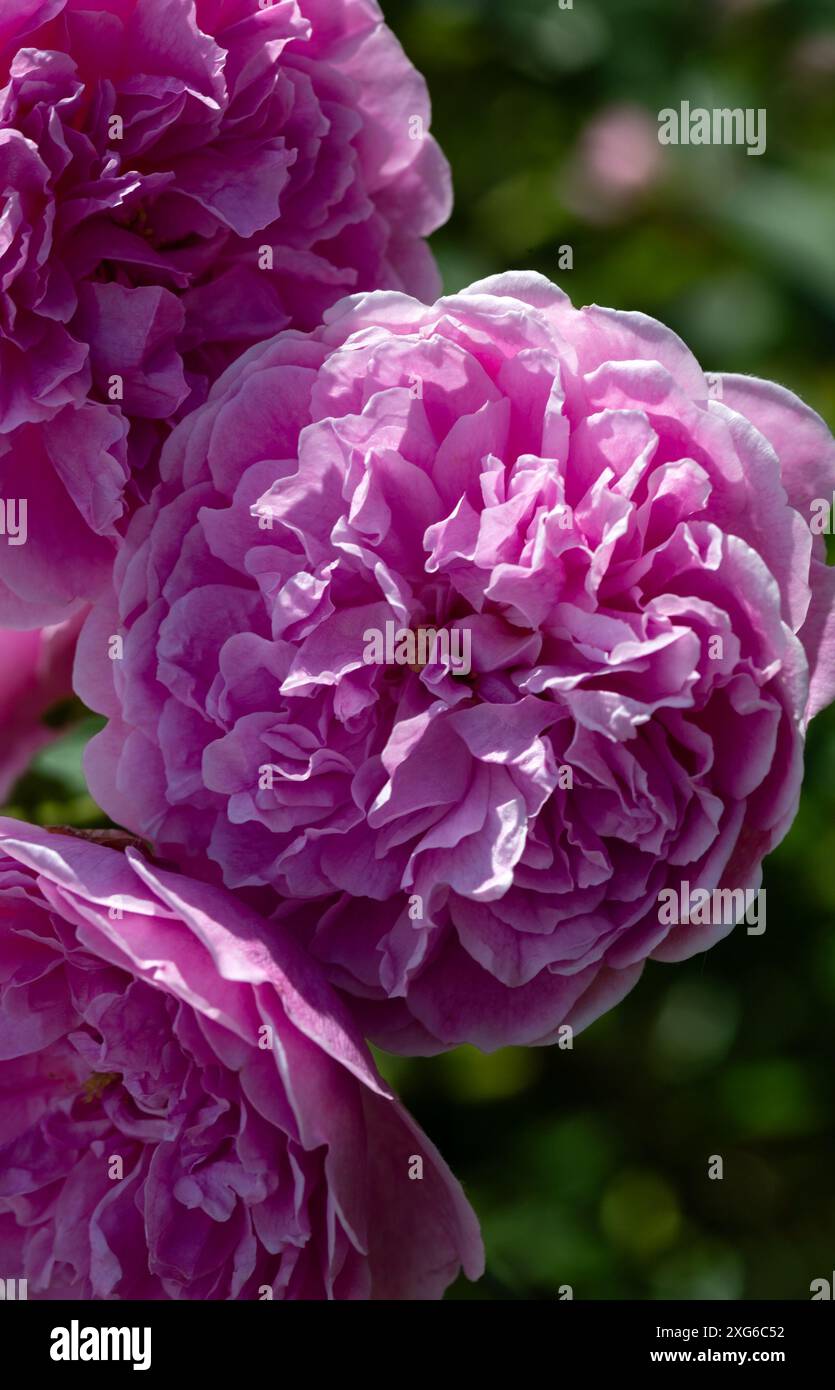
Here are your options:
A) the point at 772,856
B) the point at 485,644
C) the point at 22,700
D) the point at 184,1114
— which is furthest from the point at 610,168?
the point at 184,1114

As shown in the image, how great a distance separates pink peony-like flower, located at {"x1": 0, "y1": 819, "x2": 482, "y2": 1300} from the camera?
29.4 inches

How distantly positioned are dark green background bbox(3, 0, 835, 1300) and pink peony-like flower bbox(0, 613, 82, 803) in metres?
0.02

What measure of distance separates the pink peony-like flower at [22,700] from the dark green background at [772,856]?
0.02 metres

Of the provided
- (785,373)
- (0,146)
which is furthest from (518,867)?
(785,373)

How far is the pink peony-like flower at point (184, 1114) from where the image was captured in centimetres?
75

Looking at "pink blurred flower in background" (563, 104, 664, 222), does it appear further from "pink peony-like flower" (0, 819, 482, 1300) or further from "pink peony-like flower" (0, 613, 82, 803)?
"pink peony-like flower" (0, 819, 482, 1300)

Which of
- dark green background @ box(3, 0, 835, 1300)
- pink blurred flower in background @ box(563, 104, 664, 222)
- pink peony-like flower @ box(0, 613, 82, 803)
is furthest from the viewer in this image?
pink blurred flower in background @ box(563, 104, 664, 222)

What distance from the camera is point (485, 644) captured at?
77cm

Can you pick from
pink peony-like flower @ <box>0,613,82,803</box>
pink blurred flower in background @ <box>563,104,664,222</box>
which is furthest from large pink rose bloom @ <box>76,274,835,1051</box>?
pink blurred flower in background @ <box>563,104,664,222</box>

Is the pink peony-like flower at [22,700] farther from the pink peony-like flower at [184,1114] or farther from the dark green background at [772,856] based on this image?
the pink peony-like flower at [184,1114]

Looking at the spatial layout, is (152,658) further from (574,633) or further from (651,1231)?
(651,1231)

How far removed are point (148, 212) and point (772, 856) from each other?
635 millimetres

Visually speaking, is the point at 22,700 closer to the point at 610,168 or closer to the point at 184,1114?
the point at 184,1114

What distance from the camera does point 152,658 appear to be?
813mm
